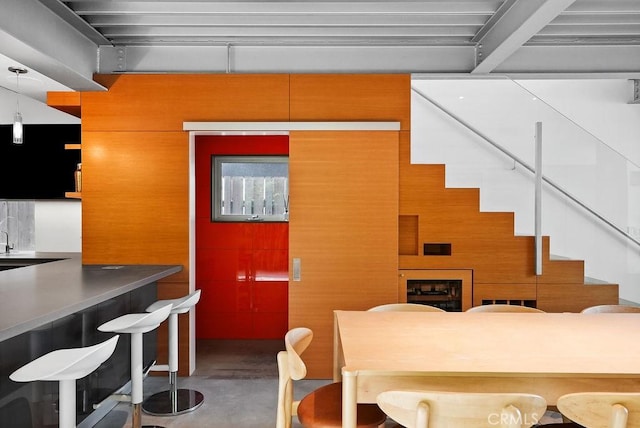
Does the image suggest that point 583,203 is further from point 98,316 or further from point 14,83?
point 14,83

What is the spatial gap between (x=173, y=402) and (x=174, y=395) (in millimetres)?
63

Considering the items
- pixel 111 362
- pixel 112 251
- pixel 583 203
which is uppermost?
pixel 583 203

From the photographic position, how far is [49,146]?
18.2 feet

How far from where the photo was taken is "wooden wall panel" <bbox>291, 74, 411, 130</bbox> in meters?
4.38

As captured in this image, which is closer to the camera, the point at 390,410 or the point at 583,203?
the point at 390,410

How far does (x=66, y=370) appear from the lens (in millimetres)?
2174

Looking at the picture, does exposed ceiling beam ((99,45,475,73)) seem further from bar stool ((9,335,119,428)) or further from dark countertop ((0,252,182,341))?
bar stool ((9,335,119,428))

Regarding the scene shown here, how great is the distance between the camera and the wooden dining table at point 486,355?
79.7 inches

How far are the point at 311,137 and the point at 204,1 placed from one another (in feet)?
4.68

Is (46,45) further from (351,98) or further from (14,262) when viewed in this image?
(14,262)

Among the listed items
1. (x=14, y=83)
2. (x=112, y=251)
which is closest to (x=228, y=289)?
(x=112, y=251)

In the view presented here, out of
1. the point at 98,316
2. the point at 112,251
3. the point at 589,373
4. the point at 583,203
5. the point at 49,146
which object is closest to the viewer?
the point at 589,373

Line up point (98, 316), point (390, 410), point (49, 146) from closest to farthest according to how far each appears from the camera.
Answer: point (390, 410)
point (98, 316)
point (49, 146)

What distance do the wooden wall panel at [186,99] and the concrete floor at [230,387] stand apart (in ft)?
7.43
